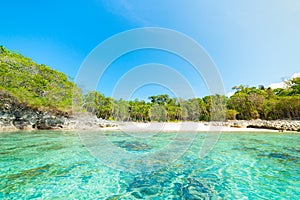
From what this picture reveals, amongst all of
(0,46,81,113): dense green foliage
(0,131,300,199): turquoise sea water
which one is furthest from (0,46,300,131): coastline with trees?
(0,131,300,199): turquoise sea water

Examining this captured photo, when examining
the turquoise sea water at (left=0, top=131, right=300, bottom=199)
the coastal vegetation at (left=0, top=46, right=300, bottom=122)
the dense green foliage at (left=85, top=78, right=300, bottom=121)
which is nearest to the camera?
the turquoise sea water at (left=0, top=131, right=300, bottom=199)

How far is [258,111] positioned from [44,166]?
132ft

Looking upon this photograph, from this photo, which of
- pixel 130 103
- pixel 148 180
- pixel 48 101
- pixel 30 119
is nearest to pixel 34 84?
pixel 48 101

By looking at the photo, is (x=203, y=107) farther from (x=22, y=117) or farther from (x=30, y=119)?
(x=22, y=117)

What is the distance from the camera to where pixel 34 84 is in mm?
16219

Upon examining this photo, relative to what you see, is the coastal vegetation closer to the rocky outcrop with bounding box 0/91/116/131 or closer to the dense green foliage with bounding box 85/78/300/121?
the dense green foliage with bounding box 85/78/300/121

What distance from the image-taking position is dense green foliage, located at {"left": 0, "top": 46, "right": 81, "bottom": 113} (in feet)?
47.1

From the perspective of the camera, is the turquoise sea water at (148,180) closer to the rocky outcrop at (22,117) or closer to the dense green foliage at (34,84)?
the rocky outcrop at (22,117)

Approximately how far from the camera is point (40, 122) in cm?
1747

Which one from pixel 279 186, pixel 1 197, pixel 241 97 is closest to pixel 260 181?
pixel 279 186

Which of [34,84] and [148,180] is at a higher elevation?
[34,84]

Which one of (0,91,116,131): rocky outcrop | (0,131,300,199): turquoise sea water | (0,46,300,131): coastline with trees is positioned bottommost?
(0,131,300,199): turquoise sea water

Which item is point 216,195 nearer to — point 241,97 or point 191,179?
point 191,179

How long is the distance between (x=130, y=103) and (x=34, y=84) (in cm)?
2752
